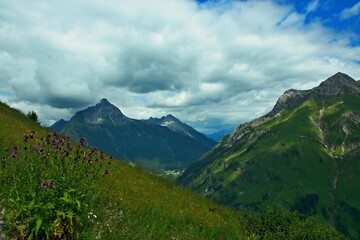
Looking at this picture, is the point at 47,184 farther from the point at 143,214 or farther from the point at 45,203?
the point at 143,214

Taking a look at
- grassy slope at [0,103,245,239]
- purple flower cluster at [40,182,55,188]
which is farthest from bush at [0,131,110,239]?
grassy slope at [0,103,245,239]

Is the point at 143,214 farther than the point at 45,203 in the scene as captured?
Yes

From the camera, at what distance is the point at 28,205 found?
27.2 ft

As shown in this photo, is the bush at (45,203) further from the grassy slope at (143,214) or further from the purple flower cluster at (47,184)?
the grassy slope at (143,214)

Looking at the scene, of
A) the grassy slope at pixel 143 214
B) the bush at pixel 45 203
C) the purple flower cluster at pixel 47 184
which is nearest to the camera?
the bush at pixel 45 203

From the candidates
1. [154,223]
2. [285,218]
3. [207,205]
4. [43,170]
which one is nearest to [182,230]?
[154,223]

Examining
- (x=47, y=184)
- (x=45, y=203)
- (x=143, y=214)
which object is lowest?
(x=143, y=214)

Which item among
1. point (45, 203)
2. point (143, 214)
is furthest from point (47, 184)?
point (143, 214)

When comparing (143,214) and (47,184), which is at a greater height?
(47,184)

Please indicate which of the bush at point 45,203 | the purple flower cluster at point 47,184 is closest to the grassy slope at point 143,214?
the bush at point 45,203

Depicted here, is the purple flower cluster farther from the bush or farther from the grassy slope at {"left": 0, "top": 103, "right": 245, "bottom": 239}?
the grassy slope at {"left": 0, "top": 103, "right": 245, "bottom": 239}

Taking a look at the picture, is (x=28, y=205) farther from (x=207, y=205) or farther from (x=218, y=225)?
(x=207, y=205)

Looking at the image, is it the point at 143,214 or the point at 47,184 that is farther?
the point at 143,214

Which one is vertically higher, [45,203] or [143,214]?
[45,203]
